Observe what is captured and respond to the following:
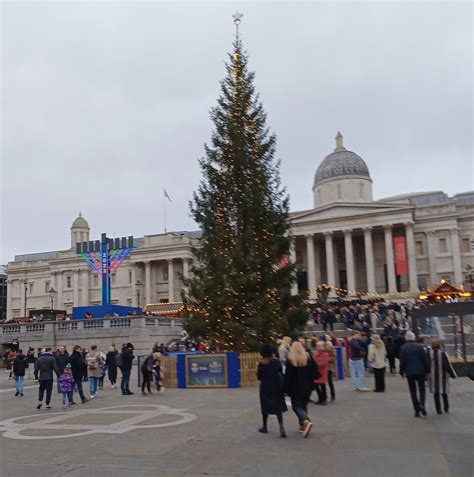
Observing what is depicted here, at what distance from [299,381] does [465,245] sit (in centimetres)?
6266

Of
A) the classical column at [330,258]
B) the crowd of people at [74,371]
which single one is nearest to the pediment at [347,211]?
the classical column at [330,258]

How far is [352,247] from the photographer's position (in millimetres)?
70312

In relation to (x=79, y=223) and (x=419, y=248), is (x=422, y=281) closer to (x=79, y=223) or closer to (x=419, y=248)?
(x=419, y=248)

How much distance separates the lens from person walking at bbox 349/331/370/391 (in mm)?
16109

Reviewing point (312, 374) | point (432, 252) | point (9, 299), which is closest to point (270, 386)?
point (312, 374)

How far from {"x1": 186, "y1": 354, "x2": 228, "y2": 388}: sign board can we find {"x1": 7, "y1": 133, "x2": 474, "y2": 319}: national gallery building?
124 ft

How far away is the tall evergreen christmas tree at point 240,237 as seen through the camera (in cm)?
2086

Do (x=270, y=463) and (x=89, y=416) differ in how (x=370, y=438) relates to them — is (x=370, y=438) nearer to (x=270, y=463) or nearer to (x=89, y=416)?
(x=270, y=463)

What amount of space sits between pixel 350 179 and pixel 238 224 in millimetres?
51854

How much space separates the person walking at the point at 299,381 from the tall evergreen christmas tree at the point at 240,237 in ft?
32.7

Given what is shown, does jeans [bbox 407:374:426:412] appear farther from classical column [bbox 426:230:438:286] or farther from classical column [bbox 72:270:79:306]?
classical column [bbox 72:270:79:306]

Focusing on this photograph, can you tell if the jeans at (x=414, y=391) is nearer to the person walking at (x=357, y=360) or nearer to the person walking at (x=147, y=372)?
the person walking at (x=357, y=360)

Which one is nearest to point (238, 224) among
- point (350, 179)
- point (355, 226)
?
point (355, 226)

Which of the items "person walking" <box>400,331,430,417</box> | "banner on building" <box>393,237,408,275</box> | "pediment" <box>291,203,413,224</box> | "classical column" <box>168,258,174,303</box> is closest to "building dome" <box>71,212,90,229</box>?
"classical column" <box>168,258,174,303</box>
